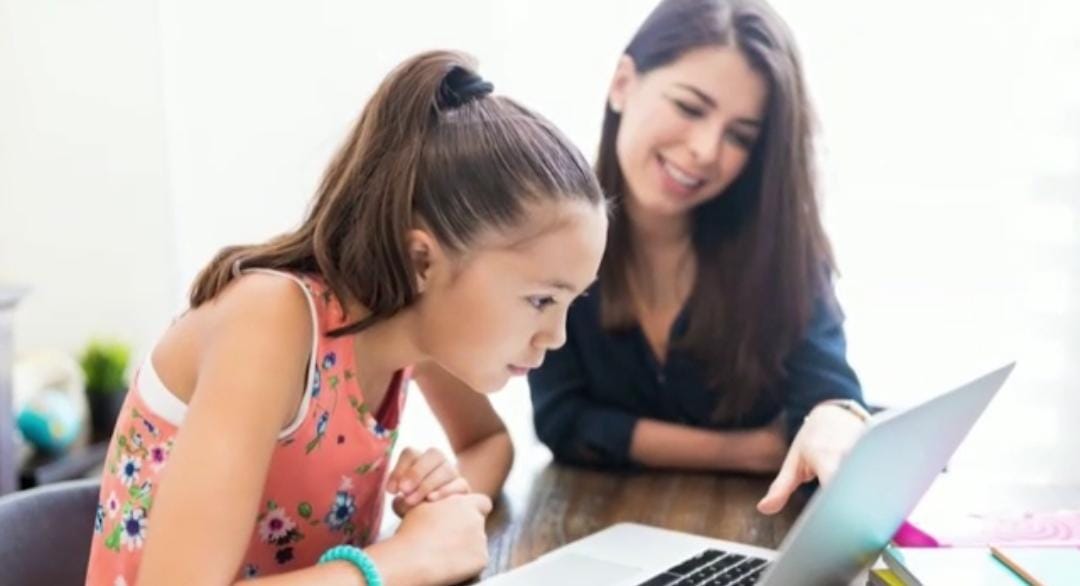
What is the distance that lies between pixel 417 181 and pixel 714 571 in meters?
0.38

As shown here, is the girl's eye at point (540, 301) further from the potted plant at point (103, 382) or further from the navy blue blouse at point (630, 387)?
the potted plant at point (103, 382)

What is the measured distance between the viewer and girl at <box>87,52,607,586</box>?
0.93m

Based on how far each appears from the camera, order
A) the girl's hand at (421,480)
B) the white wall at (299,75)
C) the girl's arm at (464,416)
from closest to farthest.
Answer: the girl's hand at (421,480)
the girl's arm at (464,416)
the white wall at (299,75)

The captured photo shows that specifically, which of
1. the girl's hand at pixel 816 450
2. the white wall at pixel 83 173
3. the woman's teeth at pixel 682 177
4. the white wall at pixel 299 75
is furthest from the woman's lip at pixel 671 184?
the white wall at pixel 83 173

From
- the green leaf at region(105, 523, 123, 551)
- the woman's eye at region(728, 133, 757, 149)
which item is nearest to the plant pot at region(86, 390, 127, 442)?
the green leaf at region(105, 523, 123, 551)

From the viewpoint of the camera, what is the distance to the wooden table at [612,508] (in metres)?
1.04

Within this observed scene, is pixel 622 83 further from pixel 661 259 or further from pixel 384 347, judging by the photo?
pixel 384 347

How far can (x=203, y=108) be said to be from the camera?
7.48ft

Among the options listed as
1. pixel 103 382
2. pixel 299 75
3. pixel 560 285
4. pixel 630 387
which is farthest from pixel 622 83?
pixel 103 382

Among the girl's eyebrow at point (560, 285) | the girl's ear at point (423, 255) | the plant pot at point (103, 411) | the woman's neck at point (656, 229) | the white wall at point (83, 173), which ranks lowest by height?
the plant pot at point (103, 411)

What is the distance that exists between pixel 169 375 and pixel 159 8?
1476 mm

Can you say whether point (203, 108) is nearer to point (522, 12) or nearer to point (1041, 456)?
point (522, 12)

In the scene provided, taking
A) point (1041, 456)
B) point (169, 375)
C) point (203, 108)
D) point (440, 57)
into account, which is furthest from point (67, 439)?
point (1041, 456)

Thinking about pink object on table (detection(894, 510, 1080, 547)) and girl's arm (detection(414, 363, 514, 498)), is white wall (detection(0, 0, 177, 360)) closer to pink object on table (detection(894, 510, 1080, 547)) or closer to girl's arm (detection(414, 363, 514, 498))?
girl's arm (detection(414, 363, 514, 498))
